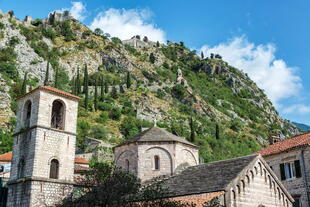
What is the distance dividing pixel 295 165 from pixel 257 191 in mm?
11952

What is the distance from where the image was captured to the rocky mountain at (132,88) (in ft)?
250

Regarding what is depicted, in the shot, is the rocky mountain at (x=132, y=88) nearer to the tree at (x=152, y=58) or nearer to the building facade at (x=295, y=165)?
the tree at (x=152, y=58)

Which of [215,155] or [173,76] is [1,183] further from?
[173,76]

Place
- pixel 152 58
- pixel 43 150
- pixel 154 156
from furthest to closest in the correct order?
pixel 152 58, pixel 154 156, pixel 43 150

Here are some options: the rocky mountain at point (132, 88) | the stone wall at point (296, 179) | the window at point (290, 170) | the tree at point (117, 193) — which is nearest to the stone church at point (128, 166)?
the tree at point (117, 193)

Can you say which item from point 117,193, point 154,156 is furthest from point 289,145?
point 117,193

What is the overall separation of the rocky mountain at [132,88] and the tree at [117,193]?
42.4m

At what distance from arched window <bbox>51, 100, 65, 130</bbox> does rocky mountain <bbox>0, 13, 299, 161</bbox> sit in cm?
3281

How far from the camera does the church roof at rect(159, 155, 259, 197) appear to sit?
20.8 meters

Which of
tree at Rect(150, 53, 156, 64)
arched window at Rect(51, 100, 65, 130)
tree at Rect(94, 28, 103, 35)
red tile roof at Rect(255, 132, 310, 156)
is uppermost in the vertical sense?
tree at Rect(94, 28, 103, 35)

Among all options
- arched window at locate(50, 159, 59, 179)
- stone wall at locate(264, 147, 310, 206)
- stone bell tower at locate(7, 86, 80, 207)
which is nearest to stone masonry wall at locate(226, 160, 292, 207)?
stone wall at locate(264, 147, 310, 206)

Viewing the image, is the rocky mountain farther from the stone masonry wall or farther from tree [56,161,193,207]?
the stone masonry wall

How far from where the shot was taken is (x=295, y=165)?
104ft

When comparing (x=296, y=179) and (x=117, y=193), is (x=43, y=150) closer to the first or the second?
(x=117, y=193)
